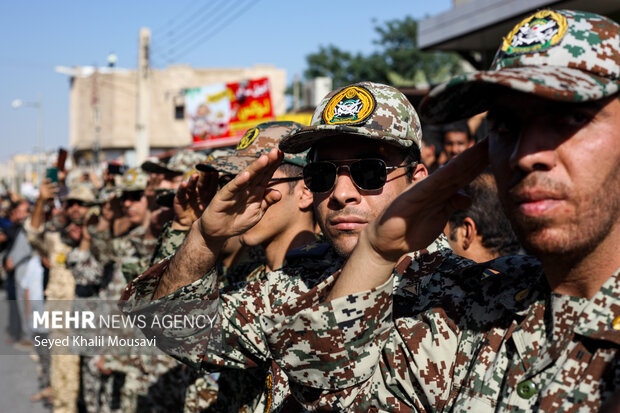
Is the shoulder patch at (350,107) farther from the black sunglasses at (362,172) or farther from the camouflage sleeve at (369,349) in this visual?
the camouflage sleeve at (369,349)

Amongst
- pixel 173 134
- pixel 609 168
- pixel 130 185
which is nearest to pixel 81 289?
pixel 130 185

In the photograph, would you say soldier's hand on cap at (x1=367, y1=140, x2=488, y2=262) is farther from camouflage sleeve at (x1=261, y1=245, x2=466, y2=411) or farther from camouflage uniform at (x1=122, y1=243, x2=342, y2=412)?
camouflage uniform at (x1=122, y1=243, x2=342, y2=412)

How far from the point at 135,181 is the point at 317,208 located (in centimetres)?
404

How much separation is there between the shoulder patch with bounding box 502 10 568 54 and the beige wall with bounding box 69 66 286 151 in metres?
41.3

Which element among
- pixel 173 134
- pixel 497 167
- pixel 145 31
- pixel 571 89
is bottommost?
pixel 173 134

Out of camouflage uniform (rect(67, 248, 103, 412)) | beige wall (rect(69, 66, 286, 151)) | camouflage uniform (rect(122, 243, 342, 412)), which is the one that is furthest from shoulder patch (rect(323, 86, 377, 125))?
beige wall (rect(69, 66, 286, 151))

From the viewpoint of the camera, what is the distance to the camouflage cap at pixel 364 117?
239 centimetres

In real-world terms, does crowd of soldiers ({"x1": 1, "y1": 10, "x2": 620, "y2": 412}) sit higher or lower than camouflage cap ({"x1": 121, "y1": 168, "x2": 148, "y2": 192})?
higher

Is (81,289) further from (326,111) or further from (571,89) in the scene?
(571,89)

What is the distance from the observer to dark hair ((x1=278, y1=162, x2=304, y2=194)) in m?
3.43

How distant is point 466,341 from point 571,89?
0.77 meters

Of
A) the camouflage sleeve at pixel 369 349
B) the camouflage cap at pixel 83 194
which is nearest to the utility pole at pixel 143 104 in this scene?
the camouflage cap at pixel 83 194

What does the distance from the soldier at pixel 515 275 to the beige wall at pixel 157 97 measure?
1619 inches

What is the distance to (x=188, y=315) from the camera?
8.48ft
